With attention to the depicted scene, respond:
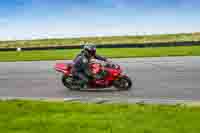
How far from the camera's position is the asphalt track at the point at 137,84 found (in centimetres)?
1408

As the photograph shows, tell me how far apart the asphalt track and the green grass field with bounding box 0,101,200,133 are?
2.59 metres

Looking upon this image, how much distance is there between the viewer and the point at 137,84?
16.3m

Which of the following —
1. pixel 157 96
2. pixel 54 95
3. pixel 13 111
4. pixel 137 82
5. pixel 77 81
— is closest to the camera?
pixel 13 111

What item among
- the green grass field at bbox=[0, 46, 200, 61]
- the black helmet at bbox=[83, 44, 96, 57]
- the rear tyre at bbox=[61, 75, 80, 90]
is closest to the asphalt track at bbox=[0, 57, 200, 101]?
the rear tyre at bbox=[61, 75, 80, 90]

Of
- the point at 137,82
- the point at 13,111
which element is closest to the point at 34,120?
the point at 13,111

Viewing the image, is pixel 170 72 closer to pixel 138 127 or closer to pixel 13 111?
pixel 13 111

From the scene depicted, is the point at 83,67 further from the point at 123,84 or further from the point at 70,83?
the point at 123,84

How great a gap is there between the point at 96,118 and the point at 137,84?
21.9 feet

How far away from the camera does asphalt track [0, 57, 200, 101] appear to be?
46.2ft

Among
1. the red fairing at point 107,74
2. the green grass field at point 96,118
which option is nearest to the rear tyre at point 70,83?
the red fairing at point 107,74

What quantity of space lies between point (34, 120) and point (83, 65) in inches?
235

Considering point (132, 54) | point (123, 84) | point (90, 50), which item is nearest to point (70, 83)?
point (90, 50)

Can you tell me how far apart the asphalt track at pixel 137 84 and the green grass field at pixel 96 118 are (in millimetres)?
2588

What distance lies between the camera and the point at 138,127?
870cm
